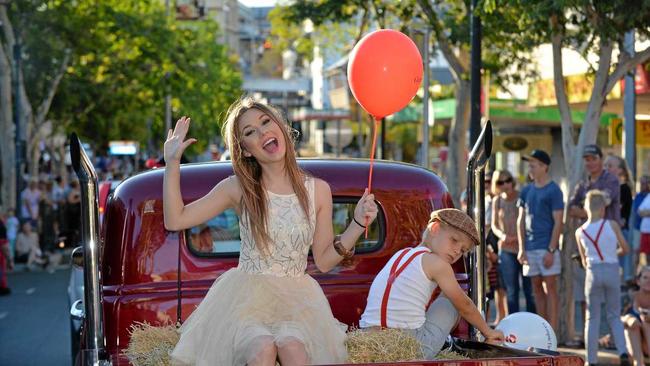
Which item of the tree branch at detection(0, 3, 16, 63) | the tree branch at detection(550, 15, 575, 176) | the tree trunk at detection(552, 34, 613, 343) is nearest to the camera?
the tree trunk at detection(552, 34, 613, 343)

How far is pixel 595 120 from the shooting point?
46.7 ft

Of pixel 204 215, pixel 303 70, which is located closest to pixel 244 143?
pixel 204 215

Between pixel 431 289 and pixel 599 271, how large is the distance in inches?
215

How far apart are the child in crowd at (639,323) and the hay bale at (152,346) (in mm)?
5602

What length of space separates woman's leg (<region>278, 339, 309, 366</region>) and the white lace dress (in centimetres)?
3

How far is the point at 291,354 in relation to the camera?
5.00m

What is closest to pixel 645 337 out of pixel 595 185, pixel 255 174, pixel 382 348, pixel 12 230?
pixel 595 185

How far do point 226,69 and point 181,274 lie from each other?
83050 mm

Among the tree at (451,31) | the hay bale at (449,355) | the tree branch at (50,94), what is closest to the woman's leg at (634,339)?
the hay bale at (449,355)

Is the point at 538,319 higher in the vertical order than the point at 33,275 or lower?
higher

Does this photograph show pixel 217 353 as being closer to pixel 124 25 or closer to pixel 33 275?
pixel 33 275

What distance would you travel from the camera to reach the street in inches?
533

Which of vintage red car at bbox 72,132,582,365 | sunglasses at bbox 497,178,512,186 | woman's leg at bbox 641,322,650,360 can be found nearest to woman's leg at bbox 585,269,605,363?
woman's leg at bbox 641,322,650,360

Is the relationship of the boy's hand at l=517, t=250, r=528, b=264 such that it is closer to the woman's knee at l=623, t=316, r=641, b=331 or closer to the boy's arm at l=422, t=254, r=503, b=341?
the woman's knee at l=623, t=316, r=641, b=331
